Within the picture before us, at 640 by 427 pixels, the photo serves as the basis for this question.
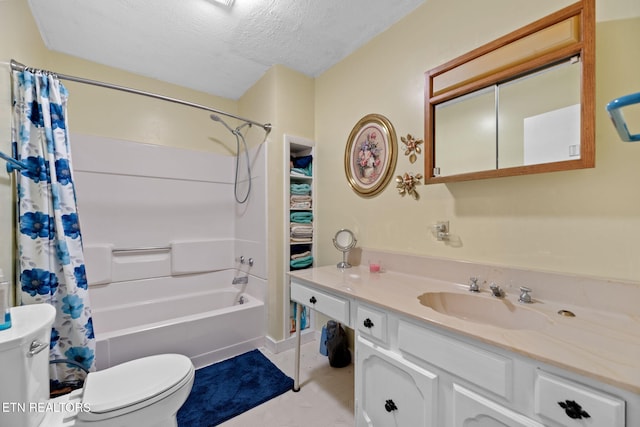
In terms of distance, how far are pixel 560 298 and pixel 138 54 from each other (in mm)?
3103

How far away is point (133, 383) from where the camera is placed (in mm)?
1167

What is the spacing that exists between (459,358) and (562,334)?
1.02 feet

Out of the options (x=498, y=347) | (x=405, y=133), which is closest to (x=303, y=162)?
(x=405, y=133)

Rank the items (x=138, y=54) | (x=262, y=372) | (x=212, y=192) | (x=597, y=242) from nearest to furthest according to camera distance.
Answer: (x=597, y=242) → (x=262, y=372) → (x=138, y=54) → (x=212, y=192)

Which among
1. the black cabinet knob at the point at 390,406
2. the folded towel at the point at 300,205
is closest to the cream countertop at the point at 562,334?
the black cabinet knob at the point at 390,406

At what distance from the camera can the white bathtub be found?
1701mm

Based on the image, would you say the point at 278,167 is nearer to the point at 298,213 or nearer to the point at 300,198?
the point at 300,198

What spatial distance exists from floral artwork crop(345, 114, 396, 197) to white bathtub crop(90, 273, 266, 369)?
1359 millimetres

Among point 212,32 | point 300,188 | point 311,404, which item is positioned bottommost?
point 311,404

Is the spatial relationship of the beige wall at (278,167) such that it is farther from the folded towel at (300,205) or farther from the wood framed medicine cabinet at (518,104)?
the wood framed medicine cabinet at (518,104)

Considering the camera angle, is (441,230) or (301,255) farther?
(301,255)

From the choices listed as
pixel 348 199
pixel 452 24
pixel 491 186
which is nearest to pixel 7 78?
pixel 348 199

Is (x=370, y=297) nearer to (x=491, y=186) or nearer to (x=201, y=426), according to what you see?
(x=491, y=186)

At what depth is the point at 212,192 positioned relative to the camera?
107 inches
